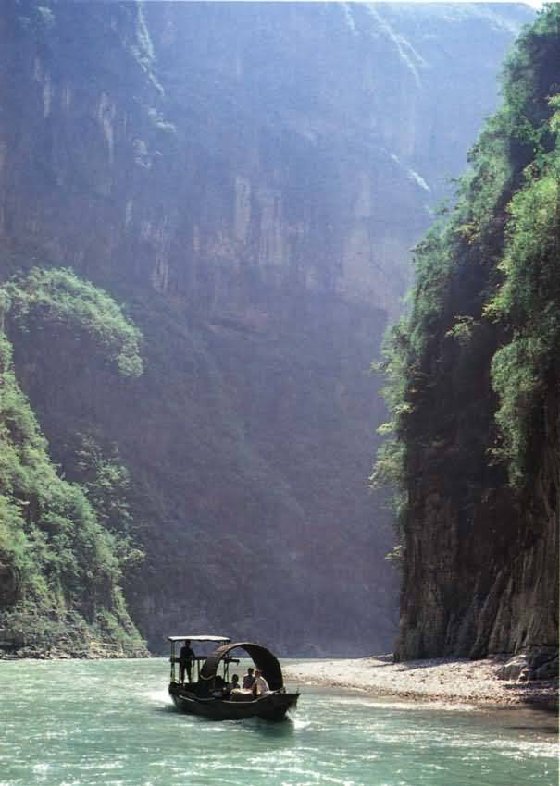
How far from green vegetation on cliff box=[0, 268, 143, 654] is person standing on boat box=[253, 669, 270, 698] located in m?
50.6

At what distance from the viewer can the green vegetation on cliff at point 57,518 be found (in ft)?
277

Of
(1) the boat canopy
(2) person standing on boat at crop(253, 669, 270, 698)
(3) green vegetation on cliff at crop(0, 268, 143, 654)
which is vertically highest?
(3) green vegetation on cliff at crop(0, 268, 143, 654)

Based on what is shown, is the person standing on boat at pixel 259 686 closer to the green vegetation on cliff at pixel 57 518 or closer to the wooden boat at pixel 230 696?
the wooden boat at pixel 230 696

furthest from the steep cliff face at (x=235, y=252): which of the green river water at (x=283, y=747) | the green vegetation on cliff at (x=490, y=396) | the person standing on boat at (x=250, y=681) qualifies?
the green river water at (x=283, y=747)

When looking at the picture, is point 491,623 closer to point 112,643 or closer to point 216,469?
point 112,643

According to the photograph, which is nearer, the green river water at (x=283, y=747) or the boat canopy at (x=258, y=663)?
the green river water at (x=283, y=747)

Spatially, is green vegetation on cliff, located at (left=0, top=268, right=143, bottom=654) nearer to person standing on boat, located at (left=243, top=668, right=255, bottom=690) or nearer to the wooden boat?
the wooden boat

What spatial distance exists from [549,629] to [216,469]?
9270 cm

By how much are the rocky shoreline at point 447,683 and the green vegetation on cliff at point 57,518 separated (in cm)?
3390

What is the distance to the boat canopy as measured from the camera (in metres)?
34.2

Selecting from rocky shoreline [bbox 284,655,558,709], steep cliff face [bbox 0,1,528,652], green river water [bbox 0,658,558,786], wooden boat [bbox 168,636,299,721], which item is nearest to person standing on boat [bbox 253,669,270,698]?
wooden boat [bbox 168,636,299,721]

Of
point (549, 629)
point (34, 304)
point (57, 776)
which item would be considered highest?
point (34, 304)

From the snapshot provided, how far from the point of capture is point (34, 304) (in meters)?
126

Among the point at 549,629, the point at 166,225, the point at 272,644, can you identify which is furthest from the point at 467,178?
the point at 166,225
